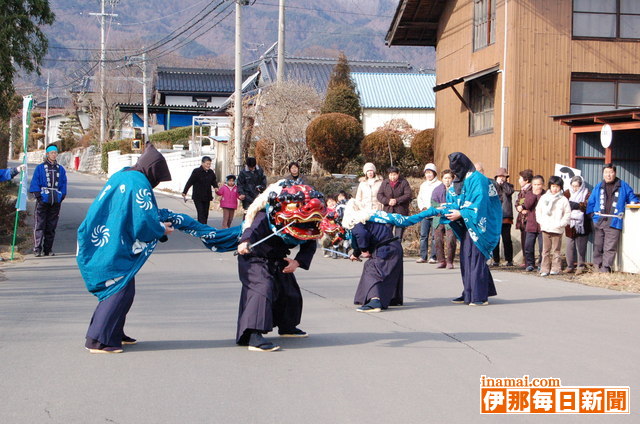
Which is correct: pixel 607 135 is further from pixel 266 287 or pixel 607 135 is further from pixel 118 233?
pixel 118 233

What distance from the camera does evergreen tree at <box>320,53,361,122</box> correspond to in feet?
117

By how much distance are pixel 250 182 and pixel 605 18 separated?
33.5 feet

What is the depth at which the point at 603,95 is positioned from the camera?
21.3 m

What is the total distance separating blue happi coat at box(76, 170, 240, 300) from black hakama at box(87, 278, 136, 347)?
0.07 metres

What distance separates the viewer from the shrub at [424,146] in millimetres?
29703

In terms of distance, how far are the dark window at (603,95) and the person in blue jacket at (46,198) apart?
42.2 ft

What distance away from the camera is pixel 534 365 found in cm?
743

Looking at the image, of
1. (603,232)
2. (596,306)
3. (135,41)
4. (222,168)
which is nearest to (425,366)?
(596,306)

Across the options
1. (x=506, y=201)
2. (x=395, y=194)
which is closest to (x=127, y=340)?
(x=395, y=194)

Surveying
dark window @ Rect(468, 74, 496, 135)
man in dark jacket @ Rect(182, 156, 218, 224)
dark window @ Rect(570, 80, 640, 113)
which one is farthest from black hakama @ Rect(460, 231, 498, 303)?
dark window @ Rect(468, 74, 496, 135)

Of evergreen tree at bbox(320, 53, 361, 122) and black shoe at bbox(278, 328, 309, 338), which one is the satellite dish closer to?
black shoe at bbox(278, 328, 309, 338)

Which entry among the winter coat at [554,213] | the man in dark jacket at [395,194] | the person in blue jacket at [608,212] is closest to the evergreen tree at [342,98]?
the man in dark jacket at [395,194]

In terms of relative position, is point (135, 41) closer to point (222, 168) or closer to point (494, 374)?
point (222, 168)

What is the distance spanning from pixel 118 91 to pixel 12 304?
70401mm
